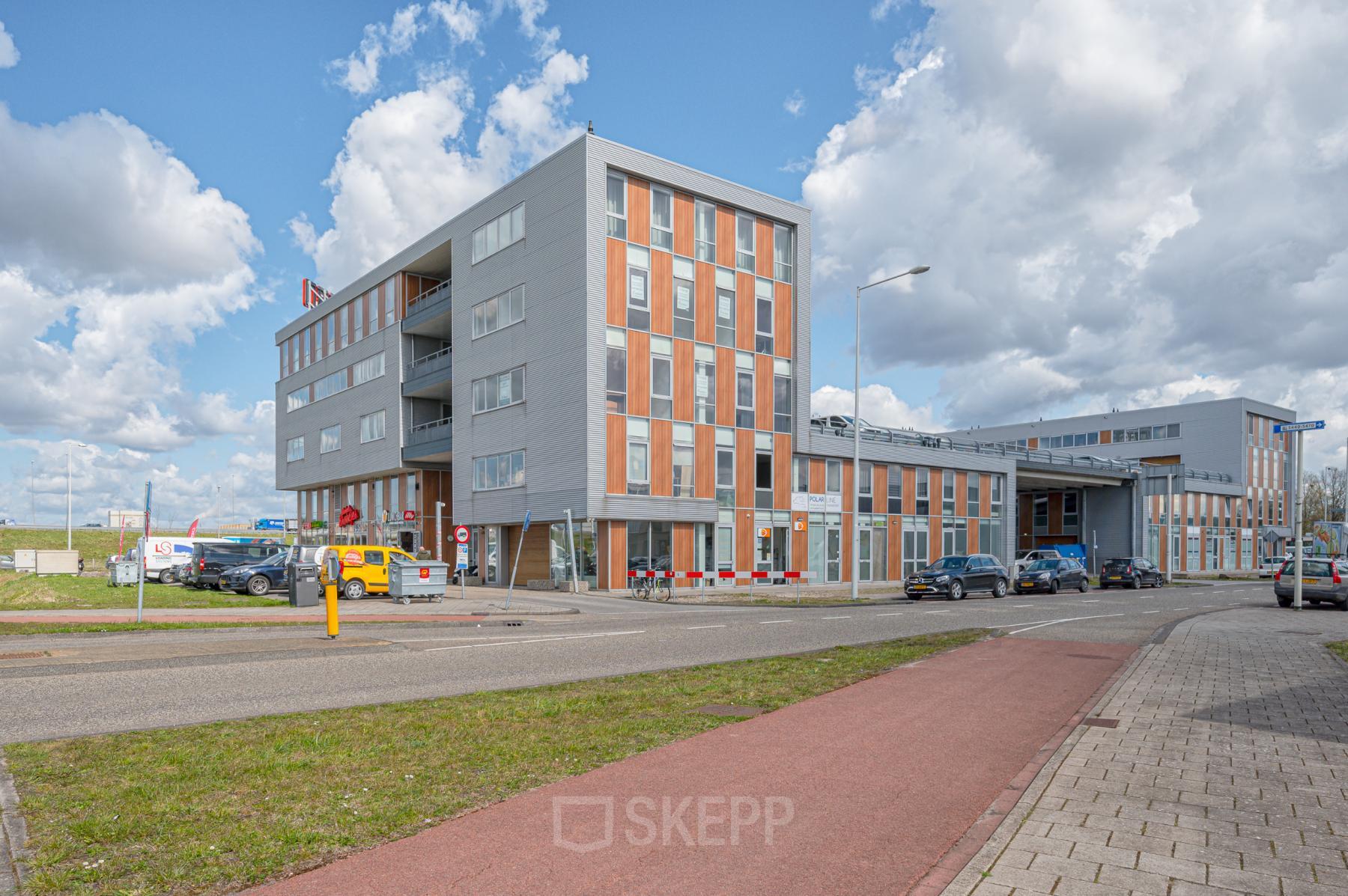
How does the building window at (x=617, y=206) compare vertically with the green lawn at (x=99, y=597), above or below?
above

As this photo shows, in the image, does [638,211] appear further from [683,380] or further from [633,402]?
[633,402]

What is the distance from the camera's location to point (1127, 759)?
709cm

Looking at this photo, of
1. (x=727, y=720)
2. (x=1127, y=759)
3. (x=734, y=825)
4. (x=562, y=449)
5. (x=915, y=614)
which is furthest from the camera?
(x=562, y=449)

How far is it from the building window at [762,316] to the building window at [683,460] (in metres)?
5.70

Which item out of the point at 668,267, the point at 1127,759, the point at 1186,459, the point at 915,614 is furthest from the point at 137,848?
the point at 1186,459

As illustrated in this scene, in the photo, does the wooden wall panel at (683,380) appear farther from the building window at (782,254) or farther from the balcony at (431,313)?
the balcony at (431,313)

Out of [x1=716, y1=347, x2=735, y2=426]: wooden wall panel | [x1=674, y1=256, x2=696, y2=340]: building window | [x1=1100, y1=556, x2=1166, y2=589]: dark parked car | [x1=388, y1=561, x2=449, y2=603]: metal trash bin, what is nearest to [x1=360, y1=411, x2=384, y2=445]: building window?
[x1=674, y1=256, x2=696, y2=340]: building window

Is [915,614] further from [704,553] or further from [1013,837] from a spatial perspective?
[1013,837]

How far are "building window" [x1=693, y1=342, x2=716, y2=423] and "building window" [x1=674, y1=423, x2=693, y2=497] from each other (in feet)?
2.81

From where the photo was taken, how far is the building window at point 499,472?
40.4m

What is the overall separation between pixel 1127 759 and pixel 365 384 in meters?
51.8

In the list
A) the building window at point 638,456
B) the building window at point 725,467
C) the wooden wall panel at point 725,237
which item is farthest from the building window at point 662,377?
the wooden wall panel at point 725,237

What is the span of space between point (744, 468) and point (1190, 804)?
35077mm

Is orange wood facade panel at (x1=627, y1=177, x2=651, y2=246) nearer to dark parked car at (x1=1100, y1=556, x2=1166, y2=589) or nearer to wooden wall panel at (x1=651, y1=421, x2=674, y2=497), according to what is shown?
wooden wall panel at (x1=651, y1=421, x2=674, y2=497)
